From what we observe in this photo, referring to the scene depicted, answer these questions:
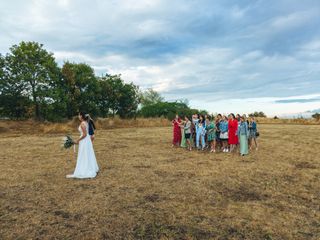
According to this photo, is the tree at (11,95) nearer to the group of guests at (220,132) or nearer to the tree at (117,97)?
the tree at (117,97)

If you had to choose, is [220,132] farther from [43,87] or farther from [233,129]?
[43,87]

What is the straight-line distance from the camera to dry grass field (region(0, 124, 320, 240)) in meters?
5.73

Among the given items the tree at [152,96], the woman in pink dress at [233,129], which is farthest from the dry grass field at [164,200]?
the tree at [152,96]

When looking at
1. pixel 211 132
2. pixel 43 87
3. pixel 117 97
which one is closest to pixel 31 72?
pixel 43 87

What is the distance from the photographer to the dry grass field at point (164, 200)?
5.73 meters

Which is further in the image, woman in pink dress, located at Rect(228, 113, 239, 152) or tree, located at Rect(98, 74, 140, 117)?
tree, located at Rect(98, 74, 140, 117)

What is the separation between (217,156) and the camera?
14.1m

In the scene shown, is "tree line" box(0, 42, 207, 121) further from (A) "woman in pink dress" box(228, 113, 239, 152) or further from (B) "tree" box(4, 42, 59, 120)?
(A) "woman in pink dress" box(228, 113, 239, 152)

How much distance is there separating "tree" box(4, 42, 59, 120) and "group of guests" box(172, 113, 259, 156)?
1063 inches

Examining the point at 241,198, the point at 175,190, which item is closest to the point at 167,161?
the point at 175,190

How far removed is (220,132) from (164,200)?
871 cm

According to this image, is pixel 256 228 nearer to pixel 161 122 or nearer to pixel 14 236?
pixel 14 236

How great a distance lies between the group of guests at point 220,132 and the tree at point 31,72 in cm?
2699

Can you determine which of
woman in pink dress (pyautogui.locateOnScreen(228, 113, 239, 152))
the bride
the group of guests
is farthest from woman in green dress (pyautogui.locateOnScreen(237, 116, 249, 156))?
the bride
